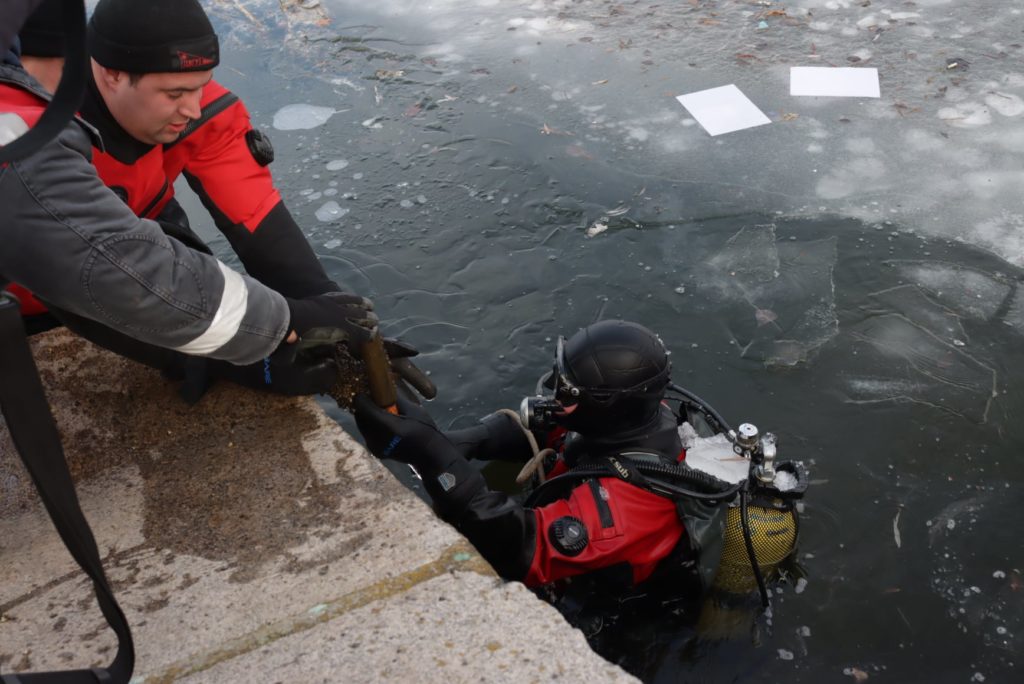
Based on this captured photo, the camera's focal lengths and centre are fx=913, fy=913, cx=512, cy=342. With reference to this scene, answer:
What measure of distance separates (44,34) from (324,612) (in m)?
1.59

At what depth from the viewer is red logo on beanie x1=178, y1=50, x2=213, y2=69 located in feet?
8.49

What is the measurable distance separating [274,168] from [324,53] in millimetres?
1500

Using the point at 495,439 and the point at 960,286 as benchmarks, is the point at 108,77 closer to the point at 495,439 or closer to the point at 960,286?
the point at 495,439

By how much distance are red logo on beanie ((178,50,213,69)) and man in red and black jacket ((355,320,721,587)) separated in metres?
1.10

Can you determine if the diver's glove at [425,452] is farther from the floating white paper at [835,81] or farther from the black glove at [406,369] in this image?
the floating white paper at [835,81]

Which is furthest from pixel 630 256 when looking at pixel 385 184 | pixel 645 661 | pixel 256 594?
pixel 256 594

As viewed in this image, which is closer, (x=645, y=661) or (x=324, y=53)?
(x=645, y=661)

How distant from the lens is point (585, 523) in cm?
292

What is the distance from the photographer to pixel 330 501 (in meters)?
2.52

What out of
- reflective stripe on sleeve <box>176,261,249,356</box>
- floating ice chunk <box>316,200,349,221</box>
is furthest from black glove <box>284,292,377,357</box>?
floating ice chunk <box>316,200,349,221</box>

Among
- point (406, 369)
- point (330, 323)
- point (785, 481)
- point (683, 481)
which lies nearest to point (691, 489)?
point (683, 481)

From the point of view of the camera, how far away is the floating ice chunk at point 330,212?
506 centimetres

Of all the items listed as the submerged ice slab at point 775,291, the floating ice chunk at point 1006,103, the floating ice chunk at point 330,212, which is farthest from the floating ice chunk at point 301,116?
the floating ice chunk at point 1006,103

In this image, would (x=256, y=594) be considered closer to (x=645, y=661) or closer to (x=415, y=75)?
(x=645, y=661)
